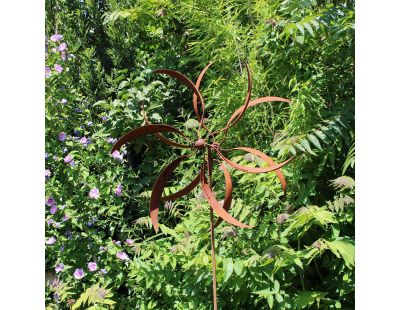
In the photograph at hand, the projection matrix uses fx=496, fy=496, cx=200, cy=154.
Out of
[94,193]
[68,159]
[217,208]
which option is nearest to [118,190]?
[94,193]

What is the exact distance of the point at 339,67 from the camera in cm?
229

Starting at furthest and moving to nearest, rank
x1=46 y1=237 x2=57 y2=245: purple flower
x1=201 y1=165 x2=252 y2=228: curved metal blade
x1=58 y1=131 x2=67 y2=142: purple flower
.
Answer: x1=58 y1=131 x2=67 y2=142: purple flower, x1=46 y1=237 x2=57 y2=245: purple flower, x1=201 y1=165 x2=252 y2=228: curved metal blade

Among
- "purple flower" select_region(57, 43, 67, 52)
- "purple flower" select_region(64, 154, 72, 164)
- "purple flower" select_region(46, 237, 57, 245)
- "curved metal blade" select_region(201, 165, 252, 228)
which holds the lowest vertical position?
"purple flower" select_region(46, 237, 57, 245)

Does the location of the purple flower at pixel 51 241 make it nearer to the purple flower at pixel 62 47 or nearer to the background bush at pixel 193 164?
the background bush at pixel 193 164

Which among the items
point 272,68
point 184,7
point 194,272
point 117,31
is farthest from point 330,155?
point 117,31

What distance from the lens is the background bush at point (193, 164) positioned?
205cm

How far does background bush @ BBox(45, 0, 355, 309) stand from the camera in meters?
2.05

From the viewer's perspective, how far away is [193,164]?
2740mm

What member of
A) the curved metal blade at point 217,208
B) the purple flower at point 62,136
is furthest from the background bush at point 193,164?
the curved metal blade at point 217,208

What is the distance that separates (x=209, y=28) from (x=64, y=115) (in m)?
0.97

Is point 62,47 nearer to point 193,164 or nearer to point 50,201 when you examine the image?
point 50,201

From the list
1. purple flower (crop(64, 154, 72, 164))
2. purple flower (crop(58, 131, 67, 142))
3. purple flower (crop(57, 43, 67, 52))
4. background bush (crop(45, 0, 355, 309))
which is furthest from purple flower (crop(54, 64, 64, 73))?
purple flower (crop(64, 154, 72, 164))

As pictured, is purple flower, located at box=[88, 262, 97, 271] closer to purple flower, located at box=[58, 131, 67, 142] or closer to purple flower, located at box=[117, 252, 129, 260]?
purple flower, located at box=[117, 252, 129, 260]

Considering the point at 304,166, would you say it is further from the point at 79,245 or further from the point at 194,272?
the point at 79,245
